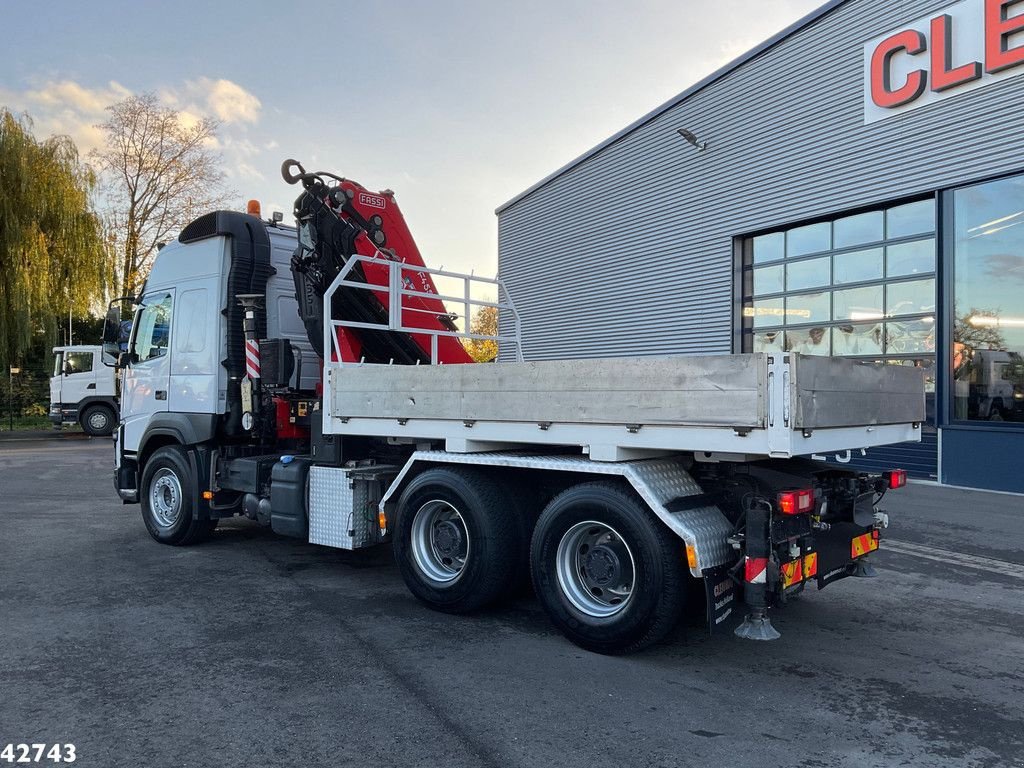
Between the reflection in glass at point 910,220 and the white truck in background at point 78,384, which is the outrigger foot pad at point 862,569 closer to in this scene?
the reflection in glass at point 910,220

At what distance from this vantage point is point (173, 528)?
769 centimetres

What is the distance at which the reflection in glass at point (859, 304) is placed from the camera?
43.1 feet

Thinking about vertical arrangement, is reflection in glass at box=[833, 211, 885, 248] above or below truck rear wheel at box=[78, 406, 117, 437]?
above

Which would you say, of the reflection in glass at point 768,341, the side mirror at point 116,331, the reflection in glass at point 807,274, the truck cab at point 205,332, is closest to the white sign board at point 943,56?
the reflection in glass at point 807,274

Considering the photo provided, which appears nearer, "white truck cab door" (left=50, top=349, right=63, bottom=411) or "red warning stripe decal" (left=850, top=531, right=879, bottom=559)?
"red warning stripe decal" (left=850, top=531, right=879, bottom=559)

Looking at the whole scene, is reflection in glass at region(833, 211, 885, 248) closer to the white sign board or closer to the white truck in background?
the white sign board

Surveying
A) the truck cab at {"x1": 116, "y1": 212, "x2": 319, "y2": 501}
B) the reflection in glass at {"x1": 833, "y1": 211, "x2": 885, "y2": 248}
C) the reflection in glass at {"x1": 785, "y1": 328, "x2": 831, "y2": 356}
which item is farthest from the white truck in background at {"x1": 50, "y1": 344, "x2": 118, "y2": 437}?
the reflection in glass at {"x1": 833, "y1": 211, "x2": 885, "y2": 248}

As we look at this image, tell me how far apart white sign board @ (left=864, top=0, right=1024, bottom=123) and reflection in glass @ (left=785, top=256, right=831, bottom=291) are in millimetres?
2497

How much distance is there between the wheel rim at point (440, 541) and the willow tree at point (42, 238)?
23.0 m

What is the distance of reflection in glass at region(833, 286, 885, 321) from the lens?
13.1 m

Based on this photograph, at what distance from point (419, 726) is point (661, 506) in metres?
1.66

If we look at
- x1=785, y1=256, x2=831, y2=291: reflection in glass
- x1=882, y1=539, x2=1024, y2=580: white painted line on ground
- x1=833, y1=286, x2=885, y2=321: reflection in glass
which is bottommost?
x1=882, y1=539, x2=1024, y2=580: white painted line on ground

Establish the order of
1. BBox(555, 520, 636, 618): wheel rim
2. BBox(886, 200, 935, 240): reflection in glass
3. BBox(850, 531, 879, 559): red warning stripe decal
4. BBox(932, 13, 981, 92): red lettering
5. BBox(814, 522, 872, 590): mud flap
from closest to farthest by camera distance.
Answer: BBox(555, 520, 636, 618): wheel rim → BBox(814, 522, 872, 590): mud flap → BBox(850, 531, 879, 559): red warning stripe decal → BBox(932, 13, 981, 92): red lettering → BBox(886, 200, 935, 240): reflection in glass

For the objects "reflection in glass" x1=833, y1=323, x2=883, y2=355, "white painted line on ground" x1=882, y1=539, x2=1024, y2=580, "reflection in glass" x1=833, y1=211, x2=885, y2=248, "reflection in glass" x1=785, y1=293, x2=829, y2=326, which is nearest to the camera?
"white painted line on ground" x1=882, y1=539, x2=1024, y2=580
